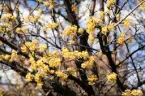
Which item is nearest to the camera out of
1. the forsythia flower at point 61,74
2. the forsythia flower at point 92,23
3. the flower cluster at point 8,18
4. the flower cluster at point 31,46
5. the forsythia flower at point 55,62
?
the forsythia flower at point 92,23

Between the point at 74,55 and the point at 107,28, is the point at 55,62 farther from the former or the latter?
the point at 107,28

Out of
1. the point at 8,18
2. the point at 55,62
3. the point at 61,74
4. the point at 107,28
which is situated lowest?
the point at 61,74

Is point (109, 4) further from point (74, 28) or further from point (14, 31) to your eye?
point (14, 31)

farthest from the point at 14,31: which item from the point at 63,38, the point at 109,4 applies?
the point at 109,4

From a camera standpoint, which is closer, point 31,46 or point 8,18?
point 31,46

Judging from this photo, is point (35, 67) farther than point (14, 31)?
No

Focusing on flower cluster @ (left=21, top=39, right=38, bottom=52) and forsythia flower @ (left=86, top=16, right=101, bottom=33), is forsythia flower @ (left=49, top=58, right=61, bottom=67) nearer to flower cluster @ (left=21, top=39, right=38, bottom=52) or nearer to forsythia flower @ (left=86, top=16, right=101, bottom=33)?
flower cluster @ (left=21, top=39, right=38, bottom=52)

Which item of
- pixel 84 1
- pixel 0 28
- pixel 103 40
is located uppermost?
pixel 84 1

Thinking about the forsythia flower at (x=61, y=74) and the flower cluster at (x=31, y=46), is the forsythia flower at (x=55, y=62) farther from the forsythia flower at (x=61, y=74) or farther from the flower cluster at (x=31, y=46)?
the flower cluster at (x=31, y=46)

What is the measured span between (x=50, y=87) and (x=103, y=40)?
1.64 meters

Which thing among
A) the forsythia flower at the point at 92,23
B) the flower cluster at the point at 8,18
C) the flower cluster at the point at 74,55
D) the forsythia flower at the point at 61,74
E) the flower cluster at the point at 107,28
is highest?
the flower cluster at the point at 8,18

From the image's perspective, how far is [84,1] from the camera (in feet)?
26.3

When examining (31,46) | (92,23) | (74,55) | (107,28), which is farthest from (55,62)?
(107,28)

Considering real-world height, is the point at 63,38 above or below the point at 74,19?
below
